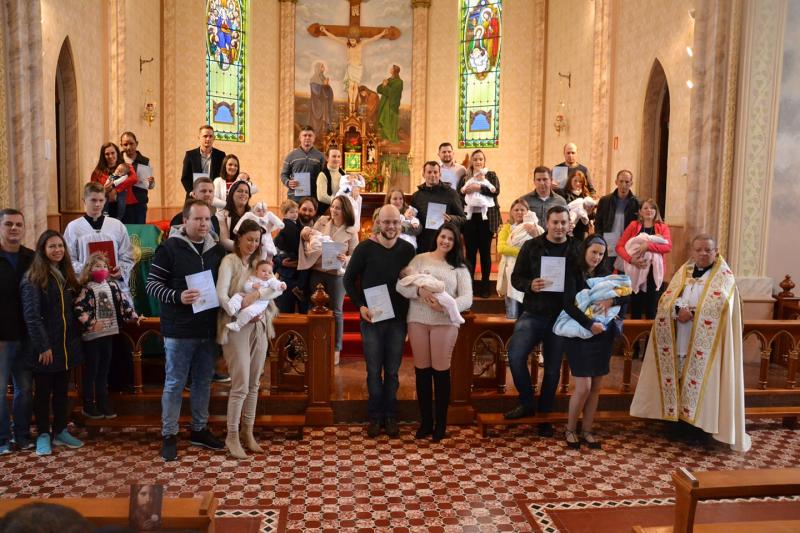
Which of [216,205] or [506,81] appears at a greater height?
[506,81]

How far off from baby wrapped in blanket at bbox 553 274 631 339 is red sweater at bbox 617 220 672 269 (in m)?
1.65

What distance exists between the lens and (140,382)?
19.0ft

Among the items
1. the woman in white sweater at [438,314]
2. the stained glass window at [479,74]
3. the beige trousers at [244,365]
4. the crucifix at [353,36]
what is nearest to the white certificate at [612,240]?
the woman in white sweater at [438,314]

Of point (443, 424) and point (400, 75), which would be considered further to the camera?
point (400, 75)

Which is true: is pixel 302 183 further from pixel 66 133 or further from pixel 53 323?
pixel 66 133

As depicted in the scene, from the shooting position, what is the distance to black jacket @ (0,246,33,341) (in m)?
4.96

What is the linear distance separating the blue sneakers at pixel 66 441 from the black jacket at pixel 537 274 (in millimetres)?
3463

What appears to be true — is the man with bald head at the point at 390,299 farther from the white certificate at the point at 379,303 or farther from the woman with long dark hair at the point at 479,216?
the woman with long dark hair at the point at 479,216

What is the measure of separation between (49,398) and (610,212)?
553cm

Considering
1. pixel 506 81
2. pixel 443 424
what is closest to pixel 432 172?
pixel 443 424

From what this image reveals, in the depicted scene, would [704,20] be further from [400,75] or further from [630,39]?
[400,75]

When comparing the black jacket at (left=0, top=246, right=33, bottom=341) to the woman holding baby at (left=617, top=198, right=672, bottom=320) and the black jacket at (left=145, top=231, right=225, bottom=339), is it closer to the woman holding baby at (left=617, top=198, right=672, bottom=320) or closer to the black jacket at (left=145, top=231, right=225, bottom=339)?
the black jacket at (left=145, top=231, right=225, bottom=339)

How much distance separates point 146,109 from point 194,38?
259 centimetres

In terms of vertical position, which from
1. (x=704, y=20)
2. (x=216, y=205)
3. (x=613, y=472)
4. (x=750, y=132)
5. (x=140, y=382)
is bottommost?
(x=613, y=472)
